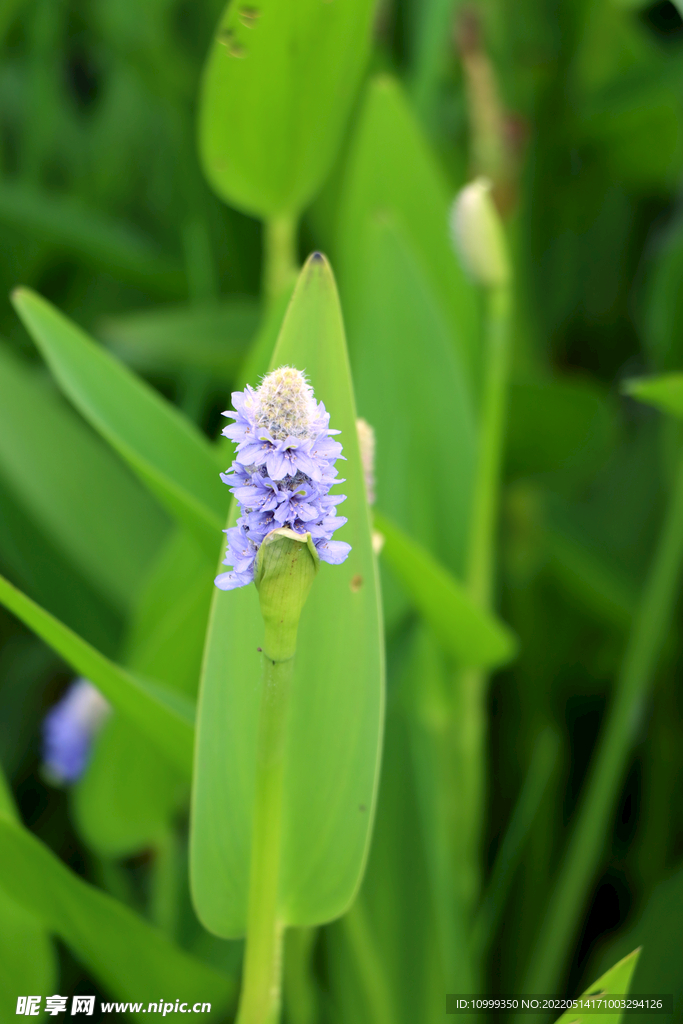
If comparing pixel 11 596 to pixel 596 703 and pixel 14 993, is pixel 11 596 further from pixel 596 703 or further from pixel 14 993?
pixel 596 703

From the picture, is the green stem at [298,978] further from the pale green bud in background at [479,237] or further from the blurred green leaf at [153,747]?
the pale green bud in background at [479,237]

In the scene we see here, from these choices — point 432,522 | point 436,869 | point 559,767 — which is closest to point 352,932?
point 436,869

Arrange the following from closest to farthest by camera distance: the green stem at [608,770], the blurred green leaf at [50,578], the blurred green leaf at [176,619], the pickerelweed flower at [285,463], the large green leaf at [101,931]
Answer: the pickerelweed flower at [285,463]
the large green leaf at [101,931]
the blurred green leaf at [176,619]
the green stem at [608,770]
the blurred green leaf at [50,578]

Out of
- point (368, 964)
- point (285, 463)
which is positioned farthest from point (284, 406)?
point (368, 964)

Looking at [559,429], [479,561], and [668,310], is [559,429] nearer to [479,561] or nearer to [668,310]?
[668,310]

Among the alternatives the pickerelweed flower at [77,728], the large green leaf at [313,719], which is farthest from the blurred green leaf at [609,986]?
the pickerelweed flower at [77,728]

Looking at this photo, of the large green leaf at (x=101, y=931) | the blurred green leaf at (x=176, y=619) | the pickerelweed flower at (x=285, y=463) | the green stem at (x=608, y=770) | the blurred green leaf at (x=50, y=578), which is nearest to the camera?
the pickerelweed flower at (x=285, y=463)
